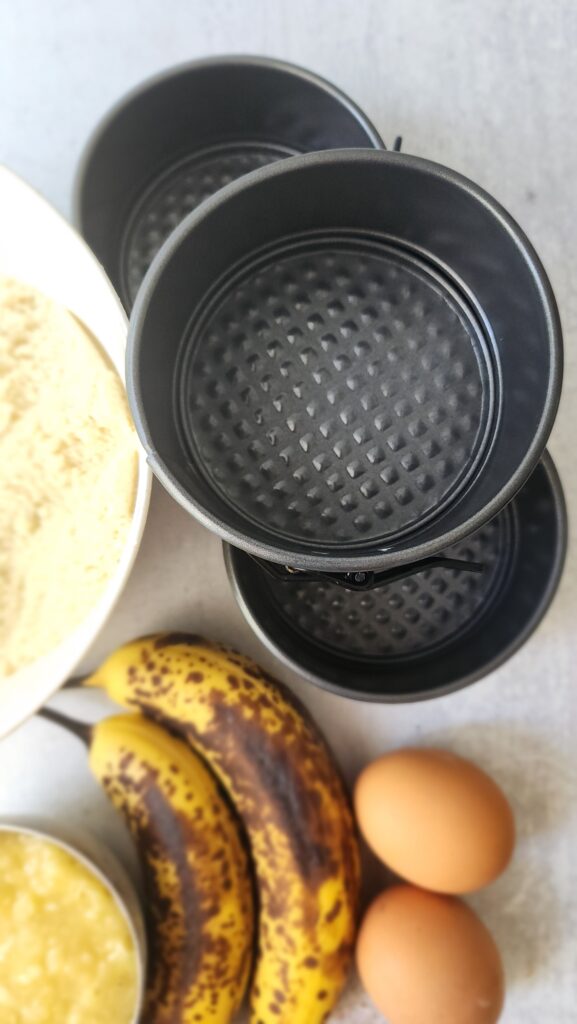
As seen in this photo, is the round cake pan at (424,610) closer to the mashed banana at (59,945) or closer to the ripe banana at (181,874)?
the ripe banana at (181,874)

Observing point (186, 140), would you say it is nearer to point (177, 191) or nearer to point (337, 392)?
point (177, 191)

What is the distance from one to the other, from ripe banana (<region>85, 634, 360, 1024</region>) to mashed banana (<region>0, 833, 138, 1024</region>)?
0.41ft

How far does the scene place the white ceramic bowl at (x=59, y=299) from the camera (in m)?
0.57

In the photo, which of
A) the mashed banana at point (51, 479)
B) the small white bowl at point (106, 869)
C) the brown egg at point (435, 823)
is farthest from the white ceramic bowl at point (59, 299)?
the brown egg at point (435, 823)

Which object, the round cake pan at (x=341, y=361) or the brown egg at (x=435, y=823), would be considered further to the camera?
the brown egg at (x=435, y=823)

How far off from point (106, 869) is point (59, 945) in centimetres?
7

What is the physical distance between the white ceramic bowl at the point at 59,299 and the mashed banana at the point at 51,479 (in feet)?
0.04

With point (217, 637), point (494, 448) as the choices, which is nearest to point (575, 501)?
point (494, 448)

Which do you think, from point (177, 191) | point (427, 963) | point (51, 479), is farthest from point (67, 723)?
point (177, 191)

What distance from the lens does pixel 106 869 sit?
676mm

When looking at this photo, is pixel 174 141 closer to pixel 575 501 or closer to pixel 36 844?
pixel 575 501

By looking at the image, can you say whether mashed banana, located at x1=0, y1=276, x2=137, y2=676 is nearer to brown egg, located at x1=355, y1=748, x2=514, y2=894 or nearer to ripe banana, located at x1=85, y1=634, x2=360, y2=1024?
ripe banana, located at x1=85, y1=634, x2=360, y2=1024

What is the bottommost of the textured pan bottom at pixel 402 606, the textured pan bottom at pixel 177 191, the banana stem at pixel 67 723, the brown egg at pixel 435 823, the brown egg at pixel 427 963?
the brown egg at pixel 427 963

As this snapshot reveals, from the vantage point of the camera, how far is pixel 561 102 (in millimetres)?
729
